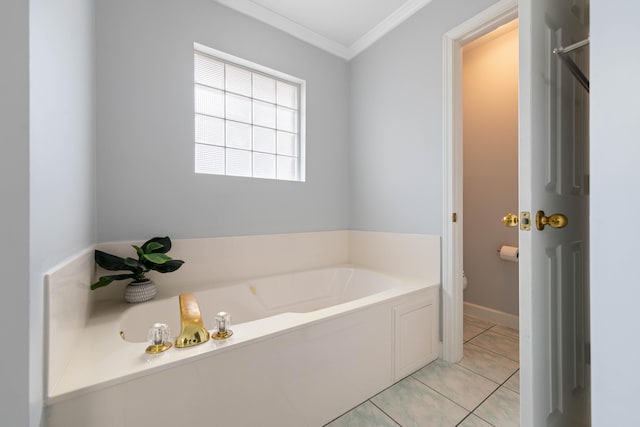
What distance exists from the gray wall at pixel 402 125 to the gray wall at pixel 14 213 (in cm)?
193

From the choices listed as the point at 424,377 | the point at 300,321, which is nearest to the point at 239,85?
the point at 300,321

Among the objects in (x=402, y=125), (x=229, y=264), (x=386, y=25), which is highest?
(x=386, y=25)

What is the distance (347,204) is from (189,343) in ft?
6.19

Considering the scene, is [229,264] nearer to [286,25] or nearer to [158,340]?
[158,340]

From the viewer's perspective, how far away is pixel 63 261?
85 cm

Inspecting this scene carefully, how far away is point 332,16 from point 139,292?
96.9 inches

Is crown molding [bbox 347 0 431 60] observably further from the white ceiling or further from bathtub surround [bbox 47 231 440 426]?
bathtub surround [bbox 47 231 440 426]

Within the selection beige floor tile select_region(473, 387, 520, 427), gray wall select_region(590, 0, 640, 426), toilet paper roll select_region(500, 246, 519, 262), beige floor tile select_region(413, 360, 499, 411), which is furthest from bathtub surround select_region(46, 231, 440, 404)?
gray wall select_region(590, 0, 640, 426)

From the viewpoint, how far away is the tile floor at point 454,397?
115 centimetres

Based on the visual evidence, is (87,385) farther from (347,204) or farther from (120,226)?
(347,204)

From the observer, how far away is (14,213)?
55cm

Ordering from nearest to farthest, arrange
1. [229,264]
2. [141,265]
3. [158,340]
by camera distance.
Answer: [158,340], [141,265], [229,264]

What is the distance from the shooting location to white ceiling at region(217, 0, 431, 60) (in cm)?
185

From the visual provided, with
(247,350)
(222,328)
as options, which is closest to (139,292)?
(222,328)
